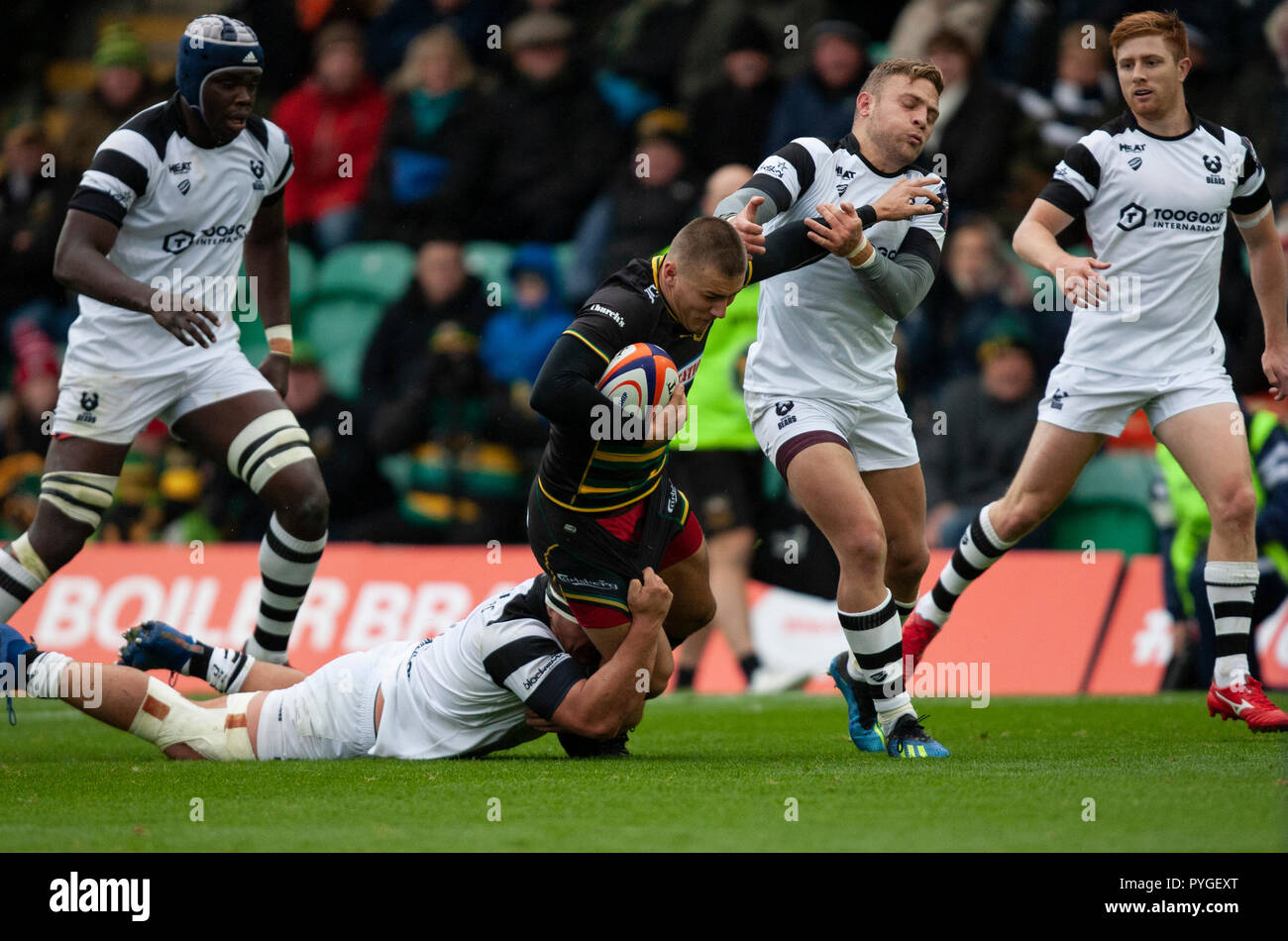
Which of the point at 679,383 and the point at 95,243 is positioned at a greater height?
the point at 95,243

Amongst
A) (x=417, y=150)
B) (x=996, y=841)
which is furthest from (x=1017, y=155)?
(x=996, y=841)

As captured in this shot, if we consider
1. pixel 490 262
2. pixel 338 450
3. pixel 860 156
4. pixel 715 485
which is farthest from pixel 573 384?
pixel 490 262

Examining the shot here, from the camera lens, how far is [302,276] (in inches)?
532

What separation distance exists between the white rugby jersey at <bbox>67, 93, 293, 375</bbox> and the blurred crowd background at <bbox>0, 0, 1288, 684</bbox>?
11.4ft

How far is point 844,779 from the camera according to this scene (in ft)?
17.3

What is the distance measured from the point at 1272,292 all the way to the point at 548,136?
6.79 meters

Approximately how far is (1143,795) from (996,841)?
35.8 inches

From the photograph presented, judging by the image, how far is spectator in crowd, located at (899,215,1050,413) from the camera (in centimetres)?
1087

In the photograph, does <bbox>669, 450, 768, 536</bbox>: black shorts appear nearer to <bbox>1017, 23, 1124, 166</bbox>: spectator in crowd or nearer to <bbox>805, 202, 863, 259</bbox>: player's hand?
<bbox>1017, 23, 1124, 166</bbox>: spectator in crowd

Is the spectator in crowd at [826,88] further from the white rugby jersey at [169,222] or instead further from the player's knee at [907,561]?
the player's knee at [907,561]

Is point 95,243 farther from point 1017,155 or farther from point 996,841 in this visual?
point 1017,155

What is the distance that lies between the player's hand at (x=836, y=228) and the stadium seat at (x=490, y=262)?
6620mm

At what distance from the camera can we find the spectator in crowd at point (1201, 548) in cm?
909

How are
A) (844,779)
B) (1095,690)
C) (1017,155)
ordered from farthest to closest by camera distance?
(1017,155) < (1095,690) < (844,779)
